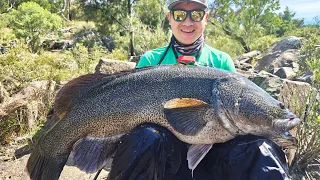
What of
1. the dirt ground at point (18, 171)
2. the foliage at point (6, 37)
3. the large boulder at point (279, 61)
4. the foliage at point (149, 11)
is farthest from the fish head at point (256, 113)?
the foliage at point (149, 11)

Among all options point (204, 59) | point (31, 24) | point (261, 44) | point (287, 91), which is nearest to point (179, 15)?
point (204, 59)

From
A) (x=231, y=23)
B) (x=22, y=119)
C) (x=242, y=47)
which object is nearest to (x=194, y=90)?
(x=22, y=119)

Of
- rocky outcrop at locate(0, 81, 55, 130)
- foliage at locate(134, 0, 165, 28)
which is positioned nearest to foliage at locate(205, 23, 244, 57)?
foliage at locate(134, 0, 165, 28)

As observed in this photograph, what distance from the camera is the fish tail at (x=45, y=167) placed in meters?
2.29

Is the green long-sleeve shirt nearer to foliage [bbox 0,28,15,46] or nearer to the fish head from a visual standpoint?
the fish head

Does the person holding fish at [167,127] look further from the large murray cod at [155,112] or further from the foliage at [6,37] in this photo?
the foliage at [6,37]

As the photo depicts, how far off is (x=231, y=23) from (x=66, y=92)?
66.7 ft

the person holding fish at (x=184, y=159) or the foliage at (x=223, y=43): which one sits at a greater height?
the person holding fish at (x=184, y=159)

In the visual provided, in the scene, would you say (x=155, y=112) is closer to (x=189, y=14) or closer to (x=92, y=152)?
(x=92, y=152)

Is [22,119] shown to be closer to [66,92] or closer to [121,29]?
[66,92]

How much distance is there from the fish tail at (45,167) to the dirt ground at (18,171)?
153 centimetres

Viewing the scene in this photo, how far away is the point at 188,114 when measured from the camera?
2078mm

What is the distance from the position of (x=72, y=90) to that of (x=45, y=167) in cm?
59

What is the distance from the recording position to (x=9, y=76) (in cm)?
655
